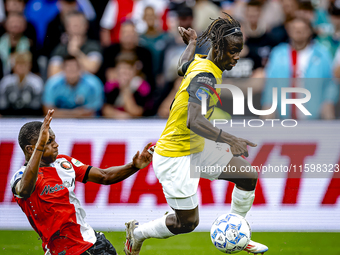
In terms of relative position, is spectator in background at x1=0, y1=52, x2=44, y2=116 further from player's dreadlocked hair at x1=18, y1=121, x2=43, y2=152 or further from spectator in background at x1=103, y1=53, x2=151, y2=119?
player's dreadlocked hair at x1=18, y1=121, x2=43, y2=152

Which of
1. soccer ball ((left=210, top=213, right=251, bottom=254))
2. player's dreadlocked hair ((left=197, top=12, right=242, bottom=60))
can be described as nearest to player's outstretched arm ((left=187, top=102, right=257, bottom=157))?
player's dreadlocked hair ((left=197, top=12, right=242, bottom=60))

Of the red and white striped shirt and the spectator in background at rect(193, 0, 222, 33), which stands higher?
the spectator in background at rect(193, 0, 222, 33)

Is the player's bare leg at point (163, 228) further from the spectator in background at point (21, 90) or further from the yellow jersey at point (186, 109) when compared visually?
the spectator in background at point (21, 90)

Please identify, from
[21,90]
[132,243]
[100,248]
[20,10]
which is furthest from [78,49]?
[100,248]

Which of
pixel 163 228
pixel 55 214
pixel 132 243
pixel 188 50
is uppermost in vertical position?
pixel 188 50

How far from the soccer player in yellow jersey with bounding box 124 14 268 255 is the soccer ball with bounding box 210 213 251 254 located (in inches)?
10.5

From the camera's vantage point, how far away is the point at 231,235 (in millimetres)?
4496

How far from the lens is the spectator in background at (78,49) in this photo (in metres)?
7.39

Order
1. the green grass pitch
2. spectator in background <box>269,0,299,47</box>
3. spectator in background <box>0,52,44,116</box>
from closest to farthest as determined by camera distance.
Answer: the green grass pitch → spectator in background <box>0,52,44,116</box> → spectator in background <box>269,0,299,47</box>

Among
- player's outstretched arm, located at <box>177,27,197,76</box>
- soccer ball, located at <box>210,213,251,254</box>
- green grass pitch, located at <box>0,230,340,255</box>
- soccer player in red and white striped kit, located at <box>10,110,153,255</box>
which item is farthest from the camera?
green grass pitch, located at <box>0,230,340,255</box>

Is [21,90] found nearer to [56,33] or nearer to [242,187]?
[56,33]

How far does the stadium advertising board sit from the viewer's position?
6.11m

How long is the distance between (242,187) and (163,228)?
0.94 metres

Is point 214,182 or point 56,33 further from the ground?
point 56,33
